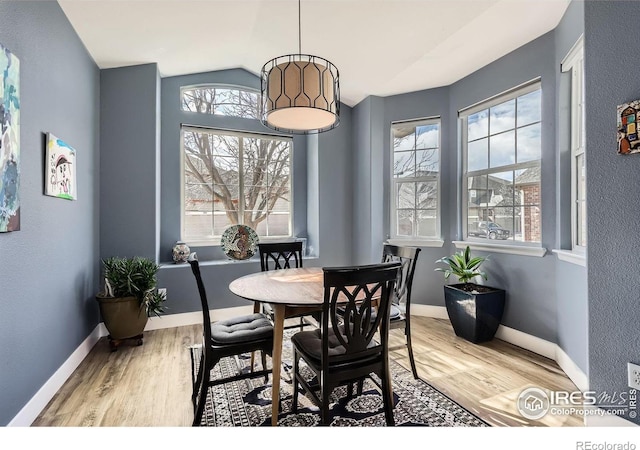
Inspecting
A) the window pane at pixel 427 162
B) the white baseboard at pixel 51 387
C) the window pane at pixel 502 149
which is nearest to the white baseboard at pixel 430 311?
the window pane at pixel 427 162

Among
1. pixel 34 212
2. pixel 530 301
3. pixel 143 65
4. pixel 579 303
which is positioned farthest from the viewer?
pixel 143 65

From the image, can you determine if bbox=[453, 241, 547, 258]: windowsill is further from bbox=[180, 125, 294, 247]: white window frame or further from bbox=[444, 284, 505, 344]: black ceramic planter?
bbox=[180, 125, 294, 247]: white window frame

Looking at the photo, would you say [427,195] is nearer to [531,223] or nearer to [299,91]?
[531,223]

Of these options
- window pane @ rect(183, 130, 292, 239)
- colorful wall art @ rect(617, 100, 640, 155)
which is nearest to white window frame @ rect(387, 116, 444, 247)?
window pane @ rect(183, 130, 292, 239)

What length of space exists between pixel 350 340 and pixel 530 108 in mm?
2729

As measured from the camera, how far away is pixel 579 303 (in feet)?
7.36

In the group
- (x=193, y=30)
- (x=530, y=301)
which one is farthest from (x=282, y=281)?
(x=193, y=30)

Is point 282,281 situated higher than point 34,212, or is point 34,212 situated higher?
point 34,212

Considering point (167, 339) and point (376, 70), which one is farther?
point (376, 70)

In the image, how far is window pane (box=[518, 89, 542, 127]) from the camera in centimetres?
286

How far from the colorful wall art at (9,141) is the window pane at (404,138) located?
3.44m

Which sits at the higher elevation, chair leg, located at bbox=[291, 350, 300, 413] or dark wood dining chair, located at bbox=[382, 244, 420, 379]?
dark wood dining chair, located at bbox=[382, 244, 420, 379]

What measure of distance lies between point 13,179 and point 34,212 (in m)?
0.34

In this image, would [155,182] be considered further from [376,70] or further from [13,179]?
[376,70]
